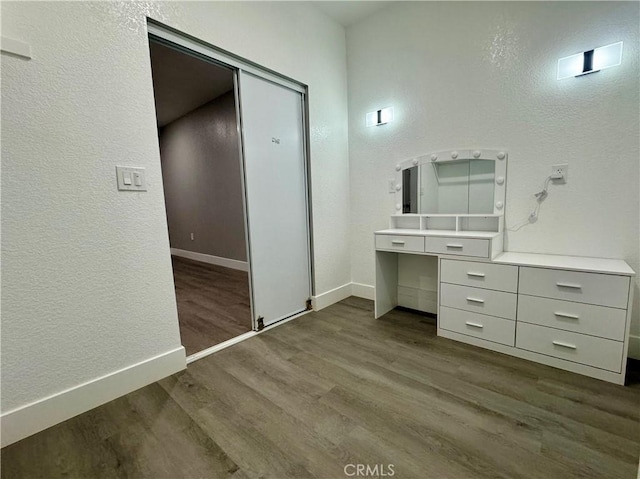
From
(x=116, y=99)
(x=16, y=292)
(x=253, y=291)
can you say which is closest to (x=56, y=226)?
(x=16, y=292)

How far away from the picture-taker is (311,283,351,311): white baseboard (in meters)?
2.72

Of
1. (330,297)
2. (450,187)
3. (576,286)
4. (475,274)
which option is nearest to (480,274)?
(475,274)

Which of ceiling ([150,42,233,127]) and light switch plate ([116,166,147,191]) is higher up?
ceiling ([150,42,233,127])

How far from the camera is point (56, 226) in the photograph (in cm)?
133

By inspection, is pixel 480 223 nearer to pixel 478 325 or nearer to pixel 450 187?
pixel 450 187

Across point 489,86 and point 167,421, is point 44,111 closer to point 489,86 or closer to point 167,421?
point 167,421

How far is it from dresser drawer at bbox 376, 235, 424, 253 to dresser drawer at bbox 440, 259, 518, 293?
0.22m

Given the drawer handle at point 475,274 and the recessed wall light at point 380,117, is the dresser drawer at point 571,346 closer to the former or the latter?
the drawer handle at point 475,274

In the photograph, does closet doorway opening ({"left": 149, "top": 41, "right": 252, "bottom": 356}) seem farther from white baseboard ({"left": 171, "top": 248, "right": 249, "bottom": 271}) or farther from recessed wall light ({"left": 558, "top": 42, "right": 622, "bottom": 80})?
recessed wall light ({"left": 558, "top": 42, "right": 622, "bottom": 80})

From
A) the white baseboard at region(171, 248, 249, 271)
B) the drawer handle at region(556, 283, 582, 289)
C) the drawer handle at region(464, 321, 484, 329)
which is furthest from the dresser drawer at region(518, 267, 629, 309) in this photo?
the white baseboard at region(171, 248, 249, 271)

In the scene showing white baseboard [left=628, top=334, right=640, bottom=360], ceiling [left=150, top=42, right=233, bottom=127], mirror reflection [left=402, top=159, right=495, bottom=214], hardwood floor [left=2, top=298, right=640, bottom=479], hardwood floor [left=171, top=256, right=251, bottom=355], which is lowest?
hardwood floor [left=2, top=298, right=640, bottom=479]

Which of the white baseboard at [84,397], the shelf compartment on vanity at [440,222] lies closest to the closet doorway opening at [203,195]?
the white baseboard at [84,397]

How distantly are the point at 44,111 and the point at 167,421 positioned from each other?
153 centimetres

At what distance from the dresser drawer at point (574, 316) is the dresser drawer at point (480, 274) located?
119mm
